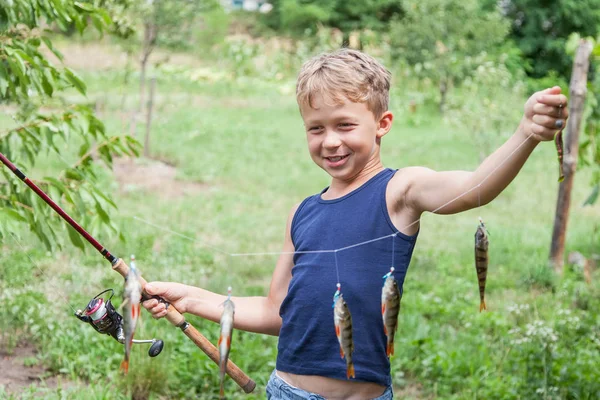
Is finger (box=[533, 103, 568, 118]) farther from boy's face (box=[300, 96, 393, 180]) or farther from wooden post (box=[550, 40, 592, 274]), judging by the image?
wooden post (box=[550, 40, 592, 274])

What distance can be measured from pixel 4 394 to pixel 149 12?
941 centimetres

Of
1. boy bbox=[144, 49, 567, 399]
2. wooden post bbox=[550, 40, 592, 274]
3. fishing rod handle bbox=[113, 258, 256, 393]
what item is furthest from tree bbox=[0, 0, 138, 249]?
wooden post bbox=[550, 40, 592, 274]

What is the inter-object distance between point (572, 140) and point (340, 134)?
549 cm

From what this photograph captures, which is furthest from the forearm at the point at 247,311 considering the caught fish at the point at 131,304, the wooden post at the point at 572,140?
the wooden post at the point at 572,140

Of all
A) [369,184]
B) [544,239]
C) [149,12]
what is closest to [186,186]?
[149,12]

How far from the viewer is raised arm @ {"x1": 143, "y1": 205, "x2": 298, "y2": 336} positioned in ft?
9.77

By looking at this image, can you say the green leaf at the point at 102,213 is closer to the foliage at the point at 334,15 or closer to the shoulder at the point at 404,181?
the shoulder at the point at 404,181

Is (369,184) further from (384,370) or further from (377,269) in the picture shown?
(384,370)

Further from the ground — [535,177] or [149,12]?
[149,12]

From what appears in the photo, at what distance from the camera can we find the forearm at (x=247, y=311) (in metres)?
3.04

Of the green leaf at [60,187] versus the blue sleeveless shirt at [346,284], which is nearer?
the blue sleeveless shirt at [346,284]

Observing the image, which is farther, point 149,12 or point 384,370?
point 149,12

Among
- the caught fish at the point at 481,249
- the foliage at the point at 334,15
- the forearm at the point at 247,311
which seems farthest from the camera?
the foliage at the point at 334,15

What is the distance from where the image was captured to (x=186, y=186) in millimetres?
12047
